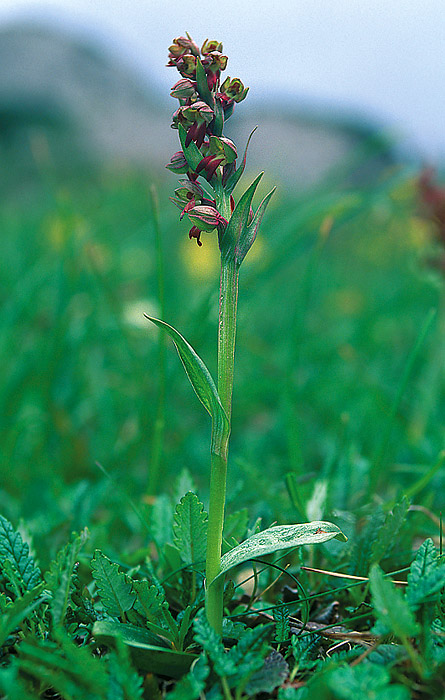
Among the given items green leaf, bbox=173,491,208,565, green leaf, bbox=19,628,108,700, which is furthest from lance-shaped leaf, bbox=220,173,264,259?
green leaf, bbox=19,628,108,700

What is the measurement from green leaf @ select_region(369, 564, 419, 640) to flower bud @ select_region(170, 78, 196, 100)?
1.63 feet

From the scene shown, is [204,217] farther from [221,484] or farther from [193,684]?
[193,684]

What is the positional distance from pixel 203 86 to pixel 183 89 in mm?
21

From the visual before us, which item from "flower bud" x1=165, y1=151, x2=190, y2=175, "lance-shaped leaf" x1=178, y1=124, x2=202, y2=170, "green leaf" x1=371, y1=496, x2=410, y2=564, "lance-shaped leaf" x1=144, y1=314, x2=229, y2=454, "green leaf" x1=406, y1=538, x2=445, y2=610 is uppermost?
"lance-shaped leaf" x1=178, y1=124, x2=202, y2=170

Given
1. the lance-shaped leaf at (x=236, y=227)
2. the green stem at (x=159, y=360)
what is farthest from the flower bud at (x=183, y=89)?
the green stem at (x=159, y=360)

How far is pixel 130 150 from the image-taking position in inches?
335

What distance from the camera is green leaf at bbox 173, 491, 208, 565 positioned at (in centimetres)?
70

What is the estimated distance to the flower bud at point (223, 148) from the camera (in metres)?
0.58

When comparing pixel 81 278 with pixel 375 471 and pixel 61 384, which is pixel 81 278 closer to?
pixel 61 384

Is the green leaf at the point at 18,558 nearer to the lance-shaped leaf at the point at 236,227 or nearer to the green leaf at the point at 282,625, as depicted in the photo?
the green leaf at the point at 282,625

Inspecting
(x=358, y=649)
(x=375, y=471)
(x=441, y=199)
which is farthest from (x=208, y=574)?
(x=441, y=199)

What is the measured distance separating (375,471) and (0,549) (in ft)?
2.08

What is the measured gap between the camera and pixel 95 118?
821cm

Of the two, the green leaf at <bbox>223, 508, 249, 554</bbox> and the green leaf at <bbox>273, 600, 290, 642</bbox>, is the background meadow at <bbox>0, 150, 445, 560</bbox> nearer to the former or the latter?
the green leaf at <bbox>223, 508, 249, 554</bbox>
